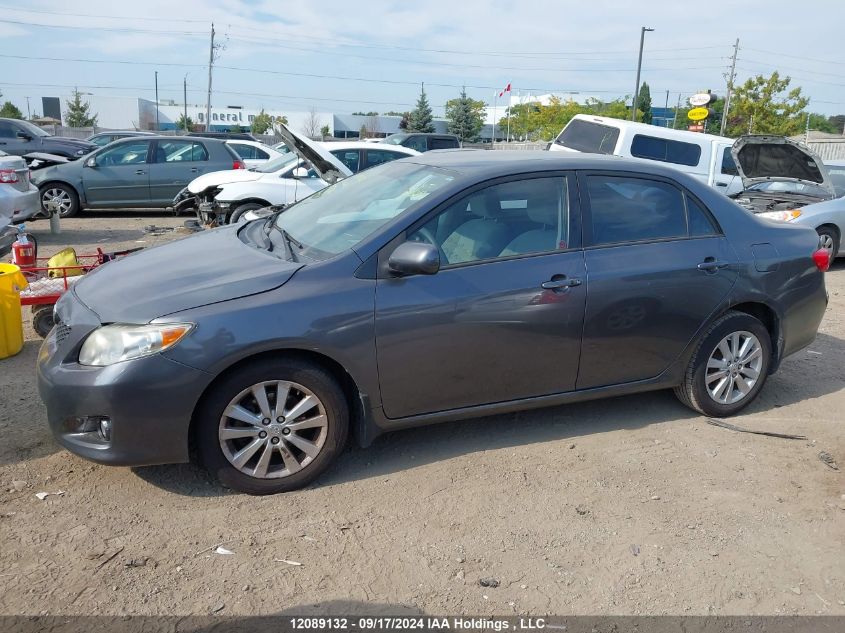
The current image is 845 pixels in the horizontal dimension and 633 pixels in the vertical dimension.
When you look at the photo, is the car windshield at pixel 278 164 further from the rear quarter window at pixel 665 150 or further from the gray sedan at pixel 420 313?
the gray sedan at pixel 420 313

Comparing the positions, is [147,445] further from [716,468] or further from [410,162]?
[716,468]

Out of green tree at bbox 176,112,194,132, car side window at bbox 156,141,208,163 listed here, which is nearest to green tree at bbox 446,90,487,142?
green tree at bbox 176,112,194,132

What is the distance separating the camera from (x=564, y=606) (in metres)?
2.93

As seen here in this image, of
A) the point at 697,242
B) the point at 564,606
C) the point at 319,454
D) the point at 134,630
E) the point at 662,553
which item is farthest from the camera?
the point at 697,242

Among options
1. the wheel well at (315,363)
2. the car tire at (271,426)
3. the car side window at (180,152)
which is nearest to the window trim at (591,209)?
the wheel well at (315,363)

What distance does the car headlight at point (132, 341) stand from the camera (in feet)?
10.8

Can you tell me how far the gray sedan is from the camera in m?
3.39

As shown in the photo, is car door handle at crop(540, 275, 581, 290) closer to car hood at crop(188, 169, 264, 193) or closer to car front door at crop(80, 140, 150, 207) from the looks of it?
car hood at crop(188, 169, 264, 193)

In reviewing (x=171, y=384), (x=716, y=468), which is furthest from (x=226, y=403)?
(x=716, y=468)

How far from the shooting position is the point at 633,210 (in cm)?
438

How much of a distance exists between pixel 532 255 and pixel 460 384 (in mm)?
828

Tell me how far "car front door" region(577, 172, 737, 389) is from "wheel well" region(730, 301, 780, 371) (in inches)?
12.4

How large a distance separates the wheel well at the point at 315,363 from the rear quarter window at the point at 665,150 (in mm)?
10122

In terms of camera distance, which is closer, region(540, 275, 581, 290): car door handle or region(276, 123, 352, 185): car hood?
region(540, 275, 581, 290): car door handle
